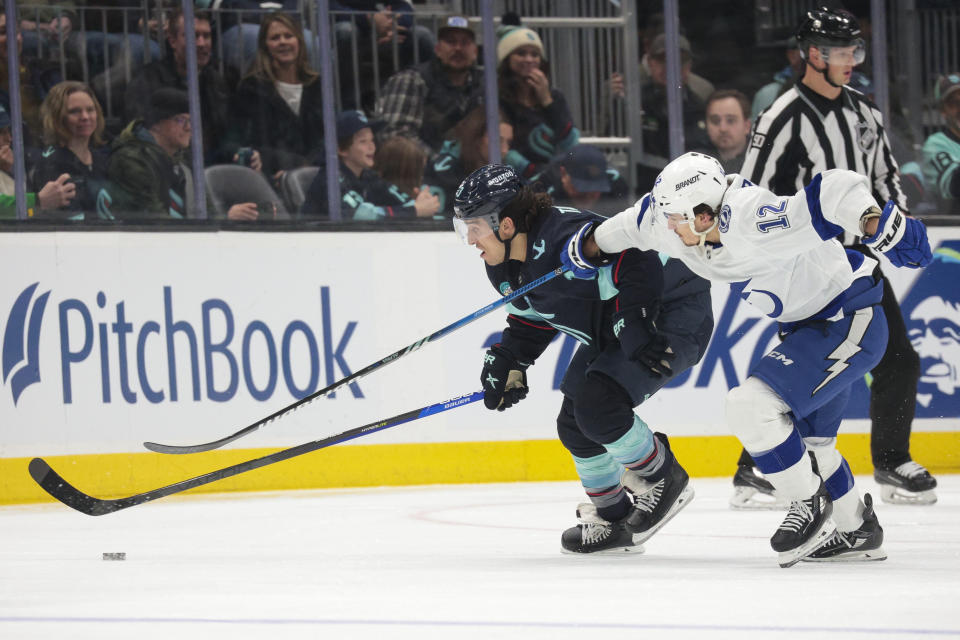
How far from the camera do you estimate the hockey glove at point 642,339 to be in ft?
12.2

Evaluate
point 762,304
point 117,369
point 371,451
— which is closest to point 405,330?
point 371,451

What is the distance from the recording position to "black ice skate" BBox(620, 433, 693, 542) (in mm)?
3980

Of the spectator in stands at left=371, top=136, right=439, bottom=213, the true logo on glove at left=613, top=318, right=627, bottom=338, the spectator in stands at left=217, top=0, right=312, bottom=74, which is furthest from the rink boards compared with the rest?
the true logo on glove at left=613, top=318, right=627, bottom=338

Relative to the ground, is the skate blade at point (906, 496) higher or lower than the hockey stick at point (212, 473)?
lower

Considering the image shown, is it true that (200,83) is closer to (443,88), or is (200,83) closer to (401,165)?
(401,165)

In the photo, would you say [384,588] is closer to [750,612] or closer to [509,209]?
[750,612]

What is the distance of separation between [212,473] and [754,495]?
81.1 inches

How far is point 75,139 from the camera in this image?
6.34m

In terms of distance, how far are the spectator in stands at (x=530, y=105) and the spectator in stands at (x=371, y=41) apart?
0.40 metres

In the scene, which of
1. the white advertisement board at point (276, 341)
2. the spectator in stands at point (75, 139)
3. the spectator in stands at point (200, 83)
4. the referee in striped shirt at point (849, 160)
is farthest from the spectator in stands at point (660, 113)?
the spectator in stands at point (75, 139)

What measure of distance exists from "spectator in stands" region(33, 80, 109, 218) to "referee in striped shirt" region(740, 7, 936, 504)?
296 centimetres

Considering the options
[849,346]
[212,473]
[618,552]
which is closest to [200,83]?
[212,473]

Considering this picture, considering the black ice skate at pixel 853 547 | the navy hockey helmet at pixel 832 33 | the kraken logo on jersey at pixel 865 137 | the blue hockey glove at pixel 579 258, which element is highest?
the navy hockey helmet at pixel 832 33

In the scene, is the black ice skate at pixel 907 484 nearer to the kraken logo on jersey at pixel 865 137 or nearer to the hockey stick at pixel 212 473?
the kraken logo on jersey at pixel 865 137
